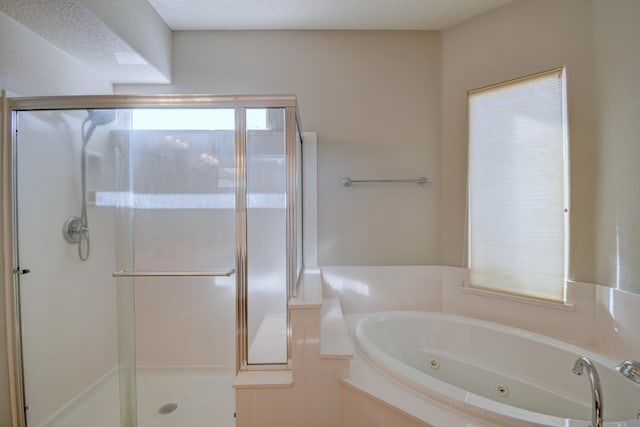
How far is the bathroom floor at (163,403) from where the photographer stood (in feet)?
5.50

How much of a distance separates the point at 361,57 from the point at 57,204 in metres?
2.28

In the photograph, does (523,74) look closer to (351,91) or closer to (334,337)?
(351,91)

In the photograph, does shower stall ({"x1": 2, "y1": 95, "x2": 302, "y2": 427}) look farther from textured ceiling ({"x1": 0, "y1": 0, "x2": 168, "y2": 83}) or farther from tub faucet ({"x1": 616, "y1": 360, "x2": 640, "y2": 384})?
tub faucet ({"x1": 616, "y1": 360, "x2": 640, "y2": 384})

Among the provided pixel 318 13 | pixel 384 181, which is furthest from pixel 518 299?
pixel 318 13

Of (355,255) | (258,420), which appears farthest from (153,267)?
→ (355,255)

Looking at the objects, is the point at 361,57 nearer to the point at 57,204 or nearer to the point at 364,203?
the point at 364,203

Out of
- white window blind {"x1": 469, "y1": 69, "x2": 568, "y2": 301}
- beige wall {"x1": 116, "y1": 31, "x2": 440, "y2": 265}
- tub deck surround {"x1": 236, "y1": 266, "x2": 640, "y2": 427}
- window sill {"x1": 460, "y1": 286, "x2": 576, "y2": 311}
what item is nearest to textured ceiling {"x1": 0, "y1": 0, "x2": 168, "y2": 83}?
beige wall {"x1": 116, "y1": 31, "x2": 440, "y2": 265}

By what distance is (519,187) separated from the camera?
1.88 meters

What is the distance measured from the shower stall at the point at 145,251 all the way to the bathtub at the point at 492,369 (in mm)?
722

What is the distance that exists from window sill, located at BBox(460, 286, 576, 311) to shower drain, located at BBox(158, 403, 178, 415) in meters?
2.06

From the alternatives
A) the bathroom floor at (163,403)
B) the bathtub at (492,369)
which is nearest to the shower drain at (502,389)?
the bathtub at (492,369)

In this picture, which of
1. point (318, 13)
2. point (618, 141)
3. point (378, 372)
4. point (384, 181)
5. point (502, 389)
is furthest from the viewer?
point (384, 181)

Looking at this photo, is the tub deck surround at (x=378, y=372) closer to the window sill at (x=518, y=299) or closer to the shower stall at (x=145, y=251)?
the window sill at (x=518, y=299)

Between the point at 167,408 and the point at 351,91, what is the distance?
8.15 feet
